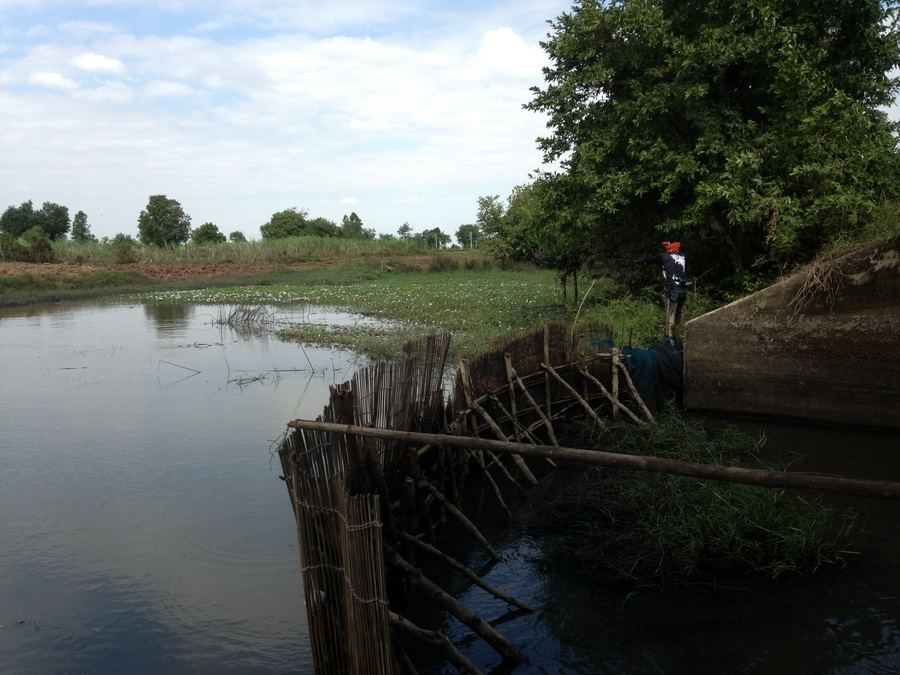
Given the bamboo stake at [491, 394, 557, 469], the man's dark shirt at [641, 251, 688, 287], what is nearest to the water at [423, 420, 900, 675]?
the bamboo stake at [491, 394, 557, 469]

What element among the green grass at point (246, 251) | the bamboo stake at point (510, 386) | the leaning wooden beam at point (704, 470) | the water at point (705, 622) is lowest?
the water at point (705, 622)

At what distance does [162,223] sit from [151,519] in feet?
176

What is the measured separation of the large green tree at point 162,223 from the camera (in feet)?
181

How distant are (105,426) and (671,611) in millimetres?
8324

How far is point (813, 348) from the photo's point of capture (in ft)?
31.2

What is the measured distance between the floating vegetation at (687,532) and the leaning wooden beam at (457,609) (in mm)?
1228

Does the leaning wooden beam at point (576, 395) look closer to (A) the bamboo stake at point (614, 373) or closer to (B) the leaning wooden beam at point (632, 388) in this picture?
(A) the bamboo stake at point (614, 373)

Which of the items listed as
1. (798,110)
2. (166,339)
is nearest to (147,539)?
(798,110)

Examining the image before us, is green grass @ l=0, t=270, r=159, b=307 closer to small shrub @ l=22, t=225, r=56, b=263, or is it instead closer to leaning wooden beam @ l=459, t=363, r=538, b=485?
small shrub @ l=22, t=225, r=56, b=263

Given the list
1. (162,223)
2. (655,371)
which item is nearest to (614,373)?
(655,371)

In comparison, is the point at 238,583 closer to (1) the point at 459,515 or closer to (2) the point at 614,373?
(1) the point at 459,515

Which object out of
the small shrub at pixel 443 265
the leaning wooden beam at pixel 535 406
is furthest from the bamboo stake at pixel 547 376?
the small shrub at pixel 443 265

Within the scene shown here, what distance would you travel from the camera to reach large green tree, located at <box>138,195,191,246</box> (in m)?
55.2

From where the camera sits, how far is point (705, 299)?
1341cm
